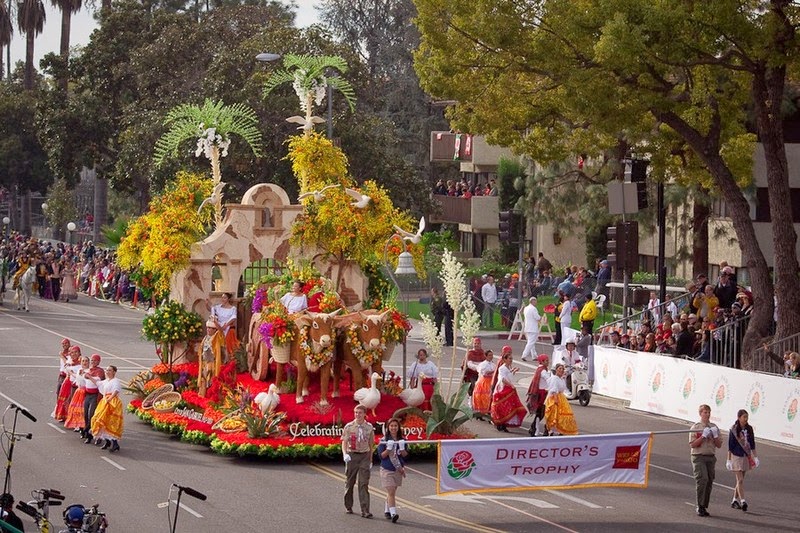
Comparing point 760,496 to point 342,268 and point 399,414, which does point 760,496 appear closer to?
point 399,414

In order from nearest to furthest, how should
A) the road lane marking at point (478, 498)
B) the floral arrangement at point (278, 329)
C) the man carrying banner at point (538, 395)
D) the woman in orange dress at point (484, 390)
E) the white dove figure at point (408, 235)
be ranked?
the road lane marking at point (478, 498), the floral arrangement at point (278, 329), the white dove figure at point (408, 235), the man carrying banner at point (538, 395), the woman in orange dress at point (484, 390)

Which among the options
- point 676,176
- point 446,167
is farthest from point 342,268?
point 446,167

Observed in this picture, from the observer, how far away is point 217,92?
53.7 m

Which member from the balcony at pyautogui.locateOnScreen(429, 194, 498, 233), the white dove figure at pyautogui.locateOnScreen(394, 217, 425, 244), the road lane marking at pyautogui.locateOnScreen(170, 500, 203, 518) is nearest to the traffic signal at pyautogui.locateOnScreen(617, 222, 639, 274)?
the white dove figure at pyautogui.locateOnScreen(394, 217, 425, 244)

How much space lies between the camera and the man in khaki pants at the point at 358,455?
19641 millimetres

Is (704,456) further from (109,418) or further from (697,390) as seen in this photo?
(109,418)

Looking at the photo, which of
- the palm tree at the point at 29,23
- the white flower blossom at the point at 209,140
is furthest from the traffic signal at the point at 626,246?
the palm tree at the point at 29,23

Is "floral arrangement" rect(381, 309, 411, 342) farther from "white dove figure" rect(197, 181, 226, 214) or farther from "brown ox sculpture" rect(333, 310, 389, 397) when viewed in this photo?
"white dove figure" rect(197, 181, 226, 214)

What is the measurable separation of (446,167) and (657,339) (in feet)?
162

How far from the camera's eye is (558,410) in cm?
2527

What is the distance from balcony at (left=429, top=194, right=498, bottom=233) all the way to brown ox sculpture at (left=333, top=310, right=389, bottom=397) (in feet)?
119

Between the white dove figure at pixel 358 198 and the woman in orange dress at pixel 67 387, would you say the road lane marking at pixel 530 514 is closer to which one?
the white dove figure at pixel 358 198

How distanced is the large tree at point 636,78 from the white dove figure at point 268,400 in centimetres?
851

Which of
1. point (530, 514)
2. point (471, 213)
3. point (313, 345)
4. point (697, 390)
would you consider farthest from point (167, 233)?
point (471, 213)
